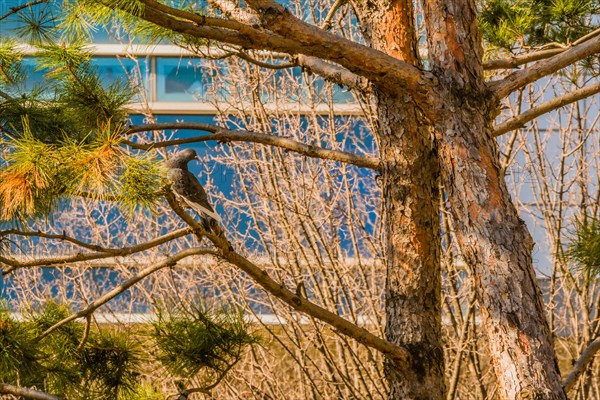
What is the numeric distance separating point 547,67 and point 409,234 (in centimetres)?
54

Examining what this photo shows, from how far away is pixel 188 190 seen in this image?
1.94 m

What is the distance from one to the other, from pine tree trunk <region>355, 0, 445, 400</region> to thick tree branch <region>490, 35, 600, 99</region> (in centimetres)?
28

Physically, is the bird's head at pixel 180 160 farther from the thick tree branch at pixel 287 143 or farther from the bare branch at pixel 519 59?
the bare branch at pixel 519 59

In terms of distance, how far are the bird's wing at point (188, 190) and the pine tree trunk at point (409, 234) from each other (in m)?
0.53

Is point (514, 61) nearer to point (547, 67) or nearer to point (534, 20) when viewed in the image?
point (547, 67)

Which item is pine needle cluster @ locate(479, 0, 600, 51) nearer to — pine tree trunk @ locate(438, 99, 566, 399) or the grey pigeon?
pine tree trunk @ locate(438, 99, 566, 399)

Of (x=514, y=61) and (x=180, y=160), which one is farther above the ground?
(x=514, y=61)

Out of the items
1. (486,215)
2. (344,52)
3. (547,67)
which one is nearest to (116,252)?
(344,52)

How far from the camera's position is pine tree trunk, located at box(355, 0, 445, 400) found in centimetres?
214

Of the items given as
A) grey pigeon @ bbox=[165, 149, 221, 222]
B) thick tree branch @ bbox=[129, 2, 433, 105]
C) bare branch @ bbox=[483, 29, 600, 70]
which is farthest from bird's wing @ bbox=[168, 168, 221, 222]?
bare branch @ bbox=[483, 29, 600, 70]

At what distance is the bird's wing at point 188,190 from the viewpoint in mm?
1912

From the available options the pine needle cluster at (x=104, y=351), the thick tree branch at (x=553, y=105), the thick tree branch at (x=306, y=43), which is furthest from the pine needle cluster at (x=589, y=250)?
the pine needle cluster at (x=104, y=351)

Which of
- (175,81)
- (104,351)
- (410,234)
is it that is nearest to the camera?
(410,234)

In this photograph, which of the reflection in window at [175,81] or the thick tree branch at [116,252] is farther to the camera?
the reflection in window at [175,81]
